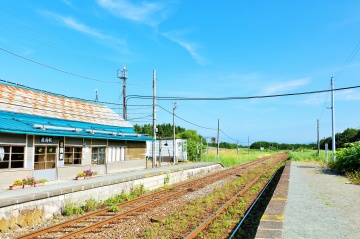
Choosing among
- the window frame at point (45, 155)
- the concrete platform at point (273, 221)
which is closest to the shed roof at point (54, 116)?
the window frame at point (45, 155)

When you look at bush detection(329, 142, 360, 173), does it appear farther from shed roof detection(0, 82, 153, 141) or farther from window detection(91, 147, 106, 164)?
window detection(91, 147, 106, 164)

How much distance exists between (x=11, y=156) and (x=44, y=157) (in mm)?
2118

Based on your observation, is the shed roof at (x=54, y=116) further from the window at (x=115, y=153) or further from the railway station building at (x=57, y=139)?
the window at (x=115, y=153)

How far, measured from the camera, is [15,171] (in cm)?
1431

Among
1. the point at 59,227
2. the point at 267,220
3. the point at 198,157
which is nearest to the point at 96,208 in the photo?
the point at 59,227

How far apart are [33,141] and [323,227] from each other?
13.6 metres

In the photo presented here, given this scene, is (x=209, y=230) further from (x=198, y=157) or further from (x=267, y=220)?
(x=198, y=157)

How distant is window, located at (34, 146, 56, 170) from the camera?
16000 millimetres

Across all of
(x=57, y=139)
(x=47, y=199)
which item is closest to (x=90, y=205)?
(x=47, y=199)

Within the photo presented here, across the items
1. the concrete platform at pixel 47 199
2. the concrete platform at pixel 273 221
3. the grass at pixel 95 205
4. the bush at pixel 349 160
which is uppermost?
A: the bush at pixel 349 160

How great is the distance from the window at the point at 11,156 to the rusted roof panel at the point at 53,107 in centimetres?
242

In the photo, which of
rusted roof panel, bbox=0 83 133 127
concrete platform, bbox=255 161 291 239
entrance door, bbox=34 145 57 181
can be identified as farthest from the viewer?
rusted roof panel, bbox=0 83 133 127

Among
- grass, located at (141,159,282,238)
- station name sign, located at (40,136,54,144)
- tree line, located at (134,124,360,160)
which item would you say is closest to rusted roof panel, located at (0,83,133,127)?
station name sign, located at (40,136,54,144)

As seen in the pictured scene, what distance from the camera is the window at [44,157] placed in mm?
16000
